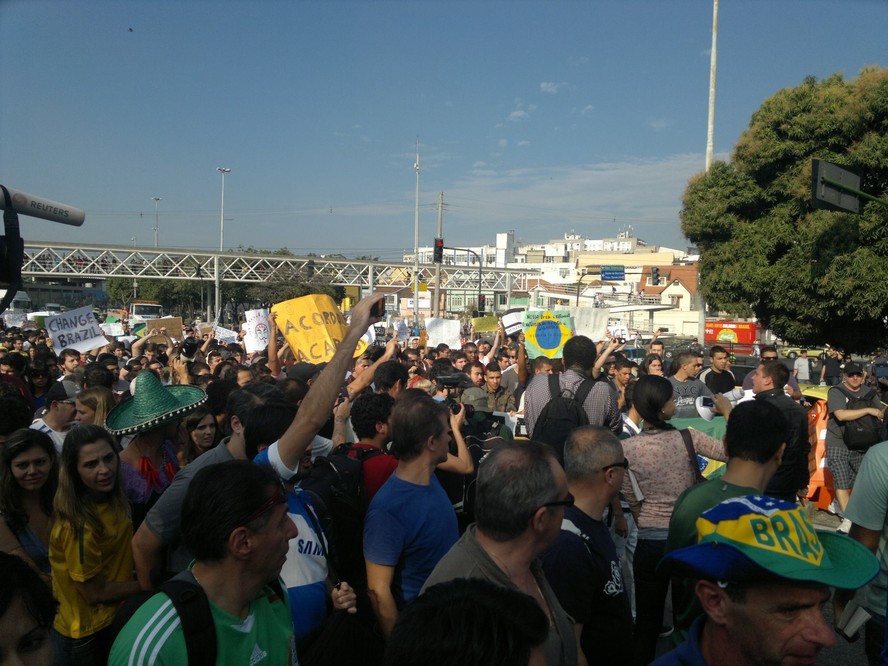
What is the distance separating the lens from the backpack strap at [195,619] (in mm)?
1926

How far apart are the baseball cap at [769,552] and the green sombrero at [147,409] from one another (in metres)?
3.04

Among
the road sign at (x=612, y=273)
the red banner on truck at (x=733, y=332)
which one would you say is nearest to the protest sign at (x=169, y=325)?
the red banner on truck at (x=733, y=332)

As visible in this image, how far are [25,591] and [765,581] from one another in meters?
1.83

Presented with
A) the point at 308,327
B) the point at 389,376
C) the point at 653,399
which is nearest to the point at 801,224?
the point at 308,327

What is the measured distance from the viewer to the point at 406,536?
119 inches

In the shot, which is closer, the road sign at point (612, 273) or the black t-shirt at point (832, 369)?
the black t-shirt at point (832, 369)

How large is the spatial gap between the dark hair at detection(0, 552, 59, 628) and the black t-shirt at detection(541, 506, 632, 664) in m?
1.79

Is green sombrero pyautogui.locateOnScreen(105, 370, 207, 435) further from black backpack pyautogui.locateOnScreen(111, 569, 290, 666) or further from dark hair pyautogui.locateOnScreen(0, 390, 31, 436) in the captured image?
black backpack pyautogui.locateOnScreen(111, 569, 290, 666)

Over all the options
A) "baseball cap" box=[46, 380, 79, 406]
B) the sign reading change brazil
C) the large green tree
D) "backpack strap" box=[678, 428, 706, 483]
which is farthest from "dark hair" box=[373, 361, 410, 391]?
the large green tree

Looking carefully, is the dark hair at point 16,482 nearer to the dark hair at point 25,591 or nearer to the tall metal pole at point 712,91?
the dark hair at point 25,591

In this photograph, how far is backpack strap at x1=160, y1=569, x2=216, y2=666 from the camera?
6.32 feet

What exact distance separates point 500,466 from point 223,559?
967mm

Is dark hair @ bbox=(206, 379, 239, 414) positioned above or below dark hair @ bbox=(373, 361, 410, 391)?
below

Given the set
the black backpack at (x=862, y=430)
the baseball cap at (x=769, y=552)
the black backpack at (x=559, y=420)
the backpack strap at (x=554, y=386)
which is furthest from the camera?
the black backpack at (x=862, y=430)
